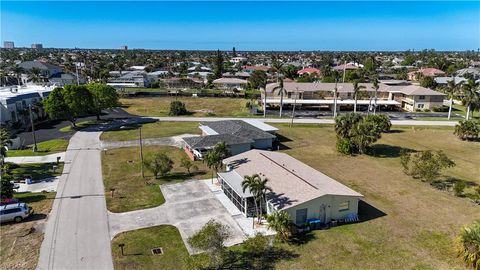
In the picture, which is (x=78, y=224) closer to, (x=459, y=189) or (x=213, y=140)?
(x=213, y=140)

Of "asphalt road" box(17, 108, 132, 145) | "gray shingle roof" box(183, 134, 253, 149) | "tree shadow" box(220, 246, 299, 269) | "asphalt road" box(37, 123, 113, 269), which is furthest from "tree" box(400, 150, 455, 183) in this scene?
"asphalt road" box(17, 108, 132, 145)

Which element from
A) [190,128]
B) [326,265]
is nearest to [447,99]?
[190,128]

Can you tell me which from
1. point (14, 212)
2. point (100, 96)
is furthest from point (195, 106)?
point (14, 212)

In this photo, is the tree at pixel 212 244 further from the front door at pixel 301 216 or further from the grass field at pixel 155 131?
the grass field at pixel 155 131

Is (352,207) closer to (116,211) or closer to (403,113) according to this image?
(116,211)

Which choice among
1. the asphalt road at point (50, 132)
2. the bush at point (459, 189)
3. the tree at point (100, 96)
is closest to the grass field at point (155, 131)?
the asphalt road at point (50, 132)

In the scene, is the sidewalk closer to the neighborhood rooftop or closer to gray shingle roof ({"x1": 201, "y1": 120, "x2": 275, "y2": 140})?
gray shingle roof ({"x1": 201, "y1": 120, "x2": 275, "y2": 140})
